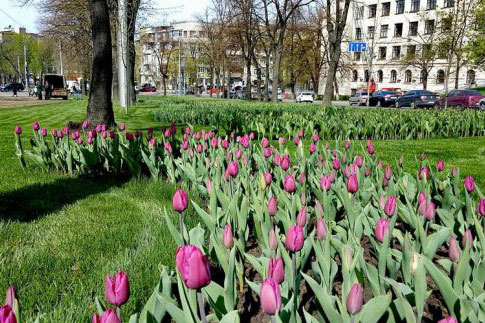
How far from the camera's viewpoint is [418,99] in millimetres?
31734


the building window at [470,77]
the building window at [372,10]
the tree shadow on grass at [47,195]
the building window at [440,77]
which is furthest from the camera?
the building window at [372,10]

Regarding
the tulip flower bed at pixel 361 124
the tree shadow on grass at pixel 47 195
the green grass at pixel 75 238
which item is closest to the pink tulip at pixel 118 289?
the green grass at pixel 75 238

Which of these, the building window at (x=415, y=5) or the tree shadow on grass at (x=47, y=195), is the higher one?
the building window at (x=415, y=5)

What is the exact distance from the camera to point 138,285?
218 centimetres

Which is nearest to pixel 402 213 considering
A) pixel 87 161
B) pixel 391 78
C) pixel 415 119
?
pixel 87 161

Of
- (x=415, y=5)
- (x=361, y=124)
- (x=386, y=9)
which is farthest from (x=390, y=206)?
(x=386, y=9)

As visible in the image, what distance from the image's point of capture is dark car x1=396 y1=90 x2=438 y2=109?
3117 cm

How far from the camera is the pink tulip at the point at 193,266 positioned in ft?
3.46

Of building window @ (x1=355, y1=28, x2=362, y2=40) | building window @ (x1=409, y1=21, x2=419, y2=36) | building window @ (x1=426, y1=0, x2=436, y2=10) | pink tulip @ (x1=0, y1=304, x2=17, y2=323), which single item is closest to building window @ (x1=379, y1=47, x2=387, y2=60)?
building window @ (x1=355, y1=28, x2=362, y2=40)

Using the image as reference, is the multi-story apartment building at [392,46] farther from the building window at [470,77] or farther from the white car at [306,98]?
the white car at [306,98]

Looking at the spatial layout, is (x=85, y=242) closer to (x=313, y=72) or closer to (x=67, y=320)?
(x=67, y=320)

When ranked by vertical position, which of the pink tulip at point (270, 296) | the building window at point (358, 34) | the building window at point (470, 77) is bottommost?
the pink tulip at point (270, 296)

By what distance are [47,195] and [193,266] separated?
3619 mm

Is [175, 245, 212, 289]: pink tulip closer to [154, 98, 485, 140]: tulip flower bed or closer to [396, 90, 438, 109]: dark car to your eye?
[154, 98, 485, 140]: tulip flower bed
